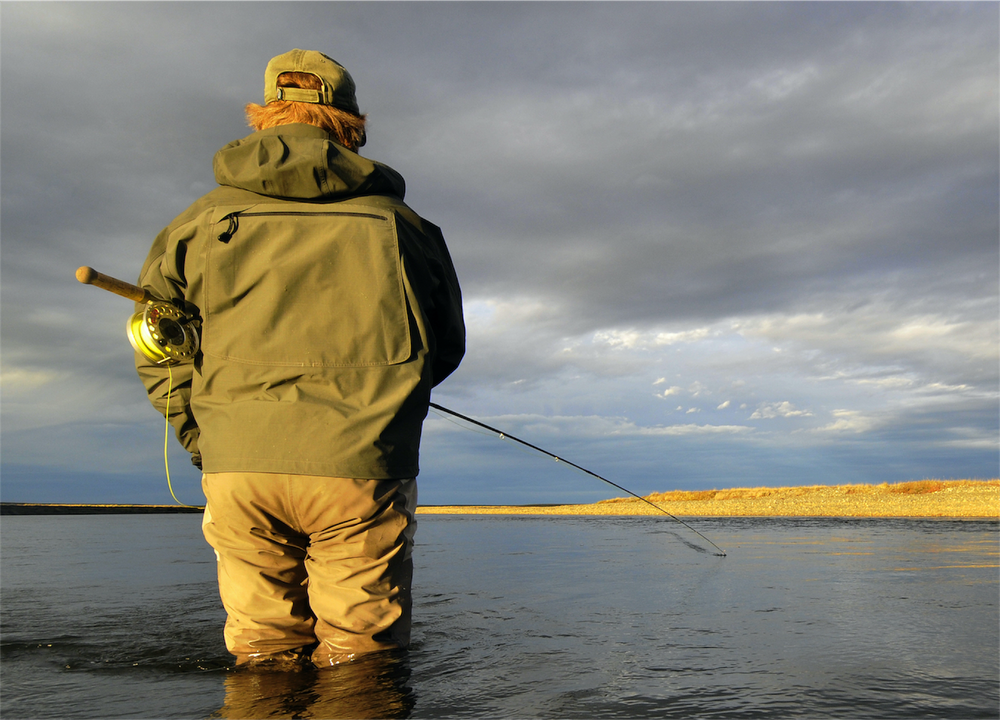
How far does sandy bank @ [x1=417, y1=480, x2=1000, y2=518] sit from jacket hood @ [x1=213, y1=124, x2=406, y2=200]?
70.9ft

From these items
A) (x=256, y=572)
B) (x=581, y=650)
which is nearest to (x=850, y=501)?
(x=581, y=650)

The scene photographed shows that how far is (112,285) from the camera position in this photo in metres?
2.40

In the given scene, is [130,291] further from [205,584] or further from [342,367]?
[205,584]

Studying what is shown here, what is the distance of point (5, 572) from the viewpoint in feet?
24.5

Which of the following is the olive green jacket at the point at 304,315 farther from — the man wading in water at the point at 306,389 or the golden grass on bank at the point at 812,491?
the golden grass on bank at the point at 812,491

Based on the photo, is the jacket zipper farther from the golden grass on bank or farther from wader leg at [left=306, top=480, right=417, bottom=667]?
the golden grass on bank

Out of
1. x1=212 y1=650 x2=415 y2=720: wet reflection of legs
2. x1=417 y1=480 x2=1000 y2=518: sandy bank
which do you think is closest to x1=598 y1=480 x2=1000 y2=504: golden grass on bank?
x1=417 y1=480 x2=1000 y2=518: sandy bank

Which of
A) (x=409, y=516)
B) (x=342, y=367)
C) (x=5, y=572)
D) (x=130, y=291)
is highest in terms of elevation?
(x=130, y=291)

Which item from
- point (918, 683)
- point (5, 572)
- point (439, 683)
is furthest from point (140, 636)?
point (5, 572)

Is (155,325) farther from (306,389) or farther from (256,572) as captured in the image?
(256,572)

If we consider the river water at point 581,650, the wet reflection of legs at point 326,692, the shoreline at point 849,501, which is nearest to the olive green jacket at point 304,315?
the wet reflection of legs at point 326,692

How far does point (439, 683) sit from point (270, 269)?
1.59m

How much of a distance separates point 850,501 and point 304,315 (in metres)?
28.4

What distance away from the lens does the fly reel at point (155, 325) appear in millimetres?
2328
